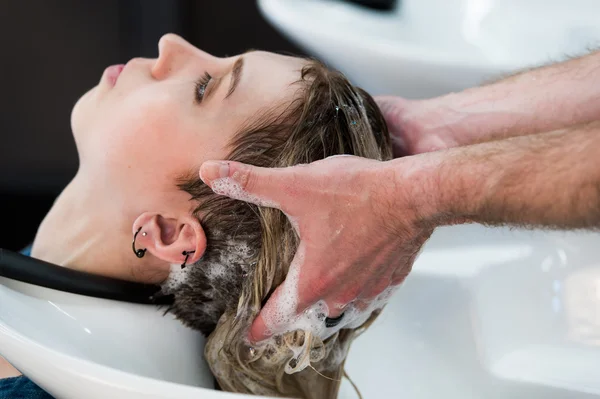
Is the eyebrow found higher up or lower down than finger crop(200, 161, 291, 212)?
higher up

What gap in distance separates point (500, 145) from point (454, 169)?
7 centimetres

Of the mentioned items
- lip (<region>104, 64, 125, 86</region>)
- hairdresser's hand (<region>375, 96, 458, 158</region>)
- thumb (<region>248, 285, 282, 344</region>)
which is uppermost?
lip (<region>104, 64, 125, 86</region>)

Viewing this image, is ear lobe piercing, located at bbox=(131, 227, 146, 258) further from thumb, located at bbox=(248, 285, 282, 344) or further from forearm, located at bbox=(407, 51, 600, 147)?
forearm, located at bbox=(407, 51, 600, 147)

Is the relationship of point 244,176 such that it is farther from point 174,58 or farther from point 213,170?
point 174,58

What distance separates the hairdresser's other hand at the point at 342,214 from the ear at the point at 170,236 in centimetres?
14

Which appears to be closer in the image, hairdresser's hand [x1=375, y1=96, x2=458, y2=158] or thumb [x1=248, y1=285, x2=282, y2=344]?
thumb [x1=248, y1=285, x2=282, y2=344]

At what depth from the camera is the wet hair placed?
123 centimetres

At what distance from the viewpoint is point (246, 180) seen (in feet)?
3.67

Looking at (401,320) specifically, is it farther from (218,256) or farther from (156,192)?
(156,192)

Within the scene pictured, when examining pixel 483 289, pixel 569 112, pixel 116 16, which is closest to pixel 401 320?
pixel 483 289

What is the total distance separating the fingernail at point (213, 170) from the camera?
1.10 meters

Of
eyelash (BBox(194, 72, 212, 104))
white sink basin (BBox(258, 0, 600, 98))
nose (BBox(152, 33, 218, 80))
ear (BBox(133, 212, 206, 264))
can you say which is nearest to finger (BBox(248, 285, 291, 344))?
ear (BBox(133, 212, 206, 264))

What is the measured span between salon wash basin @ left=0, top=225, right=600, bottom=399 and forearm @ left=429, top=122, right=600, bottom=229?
2.10 feet

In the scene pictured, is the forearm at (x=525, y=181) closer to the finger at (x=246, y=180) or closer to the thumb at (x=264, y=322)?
the finger at (x=246, y=180)
